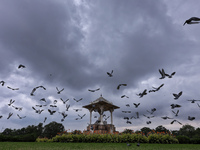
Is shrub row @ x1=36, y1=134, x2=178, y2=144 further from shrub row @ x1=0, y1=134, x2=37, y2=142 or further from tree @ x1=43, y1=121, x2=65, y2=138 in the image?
tree @ x1=43, y1=121, x2=65, y2=138

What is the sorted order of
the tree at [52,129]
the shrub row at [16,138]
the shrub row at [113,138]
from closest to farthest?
the shrub row at [113,138] → the shrub row at [16,138] → the tree at [52,129]

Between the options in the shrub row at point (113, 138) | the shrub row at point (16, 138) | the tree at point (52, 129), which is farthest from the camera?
the tree at point (52, 129)

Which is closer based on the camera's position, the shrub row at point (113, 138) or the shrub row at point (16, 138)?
the shrub row at point (113, 138)

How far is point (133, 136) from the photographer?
1473 cm

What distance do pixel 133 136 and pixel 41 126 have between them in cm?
6597

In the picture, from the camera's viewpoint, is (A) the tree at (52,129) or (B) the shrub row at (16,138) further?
(A) the tree at (52,129)

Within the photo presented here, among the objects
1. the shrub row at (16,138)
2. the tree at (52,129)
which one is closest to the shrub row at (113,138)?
the shrub row at (16,138)

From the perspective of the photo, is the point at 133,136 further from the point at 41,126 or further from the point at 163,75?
the point at 41,126

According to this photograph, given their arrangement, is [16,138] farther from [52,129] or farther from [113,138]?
[52,129]

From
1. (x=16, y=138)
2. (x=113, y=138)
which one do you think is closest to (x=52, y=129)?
(x=16, y=138)

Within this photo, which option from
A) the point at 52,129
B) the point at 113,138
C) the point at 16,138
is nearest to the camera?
the point at 113,138

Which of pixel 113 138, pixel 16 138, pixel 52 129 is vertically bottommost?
pixel 16 138

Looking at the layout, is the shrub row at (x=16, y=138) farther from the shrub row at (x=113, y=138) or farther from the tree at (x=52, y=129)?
the tree at (x=52, y=129)

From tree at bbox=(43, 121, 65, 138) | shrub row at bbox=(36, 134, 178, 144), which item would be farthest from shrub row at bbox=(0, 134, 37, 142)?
tree at bbox=(43, 121, 65, 138)
